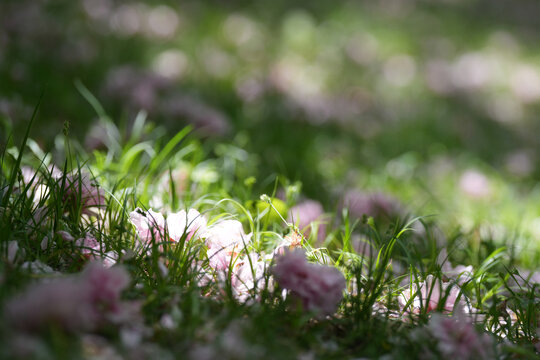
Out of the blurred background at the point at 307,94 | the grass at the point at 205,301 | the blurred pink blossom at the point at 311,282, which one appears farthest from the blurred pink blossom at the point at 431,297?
the blurred background at the point at 307,94

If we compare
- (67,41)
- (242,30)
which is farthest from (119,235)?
(242,30)

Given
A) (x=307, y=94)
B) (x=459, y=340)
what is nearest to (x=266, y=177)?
(x=459, y=340)

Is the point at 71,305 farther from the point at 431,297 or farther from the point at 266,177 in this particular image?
the point at 266,177

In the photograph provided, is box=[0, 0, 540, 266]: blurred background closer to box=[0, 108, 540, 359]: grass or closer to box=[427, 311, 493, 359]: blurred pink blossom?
box=[0, 108, 540, 359]: grass

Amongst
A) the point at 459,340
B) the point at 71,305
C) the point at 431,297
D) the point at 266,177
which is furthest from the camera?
the point at 266,177

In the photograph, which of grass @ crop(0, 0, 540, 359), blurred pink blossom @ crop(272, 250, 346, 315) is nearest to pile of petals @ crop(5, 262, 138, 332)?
grass @ crop(0, 0, 540, 359)

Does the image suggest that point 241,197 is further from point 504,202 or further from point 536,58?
point 536,58

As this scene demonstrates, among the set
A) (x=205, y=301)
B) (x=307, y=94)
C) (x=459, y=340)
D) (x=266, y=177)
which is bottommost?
(x=459, y=340)
